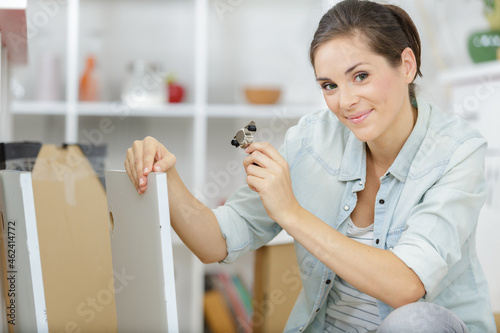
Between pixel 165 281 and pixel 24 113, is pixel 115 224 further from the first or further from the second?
pixel 24 113

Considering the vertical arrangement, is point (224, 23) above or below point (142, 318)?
above

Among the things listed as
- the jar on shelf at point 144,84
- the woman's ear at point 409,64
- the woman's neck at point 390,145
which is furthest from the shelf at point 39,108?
the woman's ear at point 409,64

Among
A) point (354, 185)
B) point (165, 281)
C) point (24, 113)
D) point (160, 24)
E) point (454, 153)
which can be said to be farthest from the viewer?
point (160, 24)

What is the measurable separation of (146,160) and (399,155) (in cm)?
48

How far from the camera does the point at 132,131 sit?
240 cm

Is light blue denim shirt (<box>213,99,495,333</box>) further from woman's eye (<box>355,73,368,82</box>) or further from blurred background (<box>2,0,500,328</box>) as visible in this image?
blurred background (<box>2,0,500,328</box>)

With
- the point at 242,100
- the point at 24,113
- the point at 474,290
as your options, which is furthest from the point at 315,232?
the point at 24,113

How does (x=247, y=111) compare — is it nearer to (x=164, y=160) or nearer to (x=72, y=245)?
(x=72, y=245)

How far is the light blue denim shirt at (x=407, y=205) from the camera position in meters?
0.90

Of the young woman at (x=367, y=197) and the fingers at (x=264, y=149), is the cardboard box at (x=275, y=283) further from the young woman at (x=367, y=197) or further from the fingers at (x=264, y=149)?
the fingers at (x=264, y=149)

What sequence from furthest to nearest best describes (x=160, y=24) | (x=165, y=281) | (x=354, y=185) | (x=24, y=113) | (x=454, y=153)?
(x=160, y=24), (x=24, y=113), (x=354, y=185), (x=454, y=153), (x=165, y=281)

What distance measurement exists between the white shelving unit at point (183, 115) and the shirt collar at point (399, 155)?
41.3 inches

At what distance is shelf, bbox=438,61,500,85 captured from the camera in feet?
5.52

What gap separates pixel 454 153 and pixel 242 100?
154 cm
